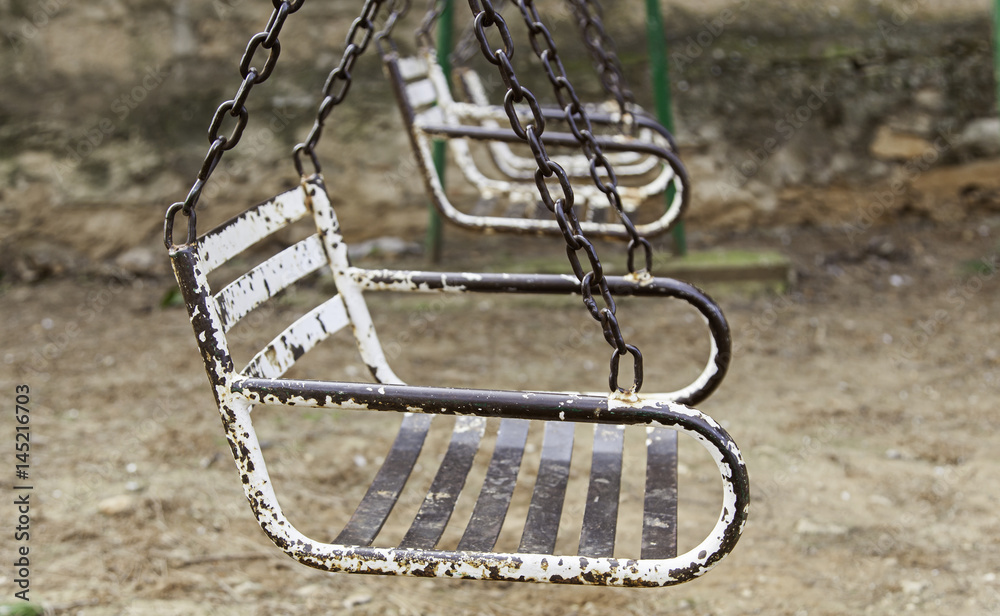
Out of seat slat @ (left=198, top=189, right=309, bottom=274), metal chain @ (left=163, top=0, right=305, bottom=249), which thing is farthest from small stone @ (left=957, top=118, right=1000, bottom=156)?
metal chain @ (left=163, top=0, right=305, bottom=249)

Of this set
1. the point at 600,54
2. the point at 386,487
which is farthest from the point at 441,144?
the point at 386,487

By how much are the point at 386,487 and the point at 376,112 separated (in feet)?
7.79

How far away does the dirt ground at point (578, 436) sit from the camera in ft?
5.11

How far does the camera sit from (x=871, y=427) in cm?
217

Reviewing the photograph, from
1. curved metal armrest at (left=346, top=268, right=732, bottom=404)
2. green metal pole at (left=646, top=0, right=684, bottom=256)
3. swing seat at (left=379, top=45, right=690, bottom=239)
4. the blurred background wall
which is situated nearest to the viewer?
curved metal armrest at (left=346, top=268, right=732, bottom=404)

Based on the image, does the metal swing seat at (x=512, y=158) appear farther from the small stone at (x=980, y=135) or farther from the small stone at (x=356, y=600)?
the small stone at (x=980, y=135)

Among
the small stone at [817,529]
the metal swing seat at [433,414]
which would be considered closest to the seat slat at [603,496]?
the metal swing seat at [433,414]

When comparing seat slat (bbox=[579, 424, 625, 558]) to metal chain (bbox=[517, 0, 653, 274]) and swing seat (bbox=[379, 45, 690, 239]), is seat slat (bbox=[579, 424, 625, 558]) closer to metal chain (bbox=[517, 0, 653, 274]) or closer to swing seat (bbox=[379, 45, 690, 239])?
metal chain (bbox=[517, 0, 653, 274])

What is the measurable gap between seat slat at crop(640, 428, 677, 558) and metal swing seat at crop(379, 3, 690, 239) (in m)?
0.49

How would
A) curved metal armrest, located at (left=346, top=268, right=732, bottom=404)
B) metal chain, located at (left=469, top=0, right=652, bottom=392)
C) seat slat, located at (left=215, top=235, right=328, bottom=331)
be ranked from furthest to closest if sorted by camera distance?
1. curved metal armrest, located at (left=346, top=268, right=732, bottom=404)
2. seat slat, located at (left=215, top=235, right=328, bottom=331)
3. metal chain, located at (left=469, top=0, right=652, bottom=392)

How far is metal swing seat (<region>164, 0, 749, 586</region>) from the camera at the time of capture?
90 cm

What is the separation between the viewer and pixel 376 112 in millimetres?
3289

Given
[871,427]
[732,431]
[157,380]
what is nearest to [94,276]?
[157,380]

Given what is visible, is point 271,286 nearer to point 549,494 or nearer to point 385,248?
point 549,494
